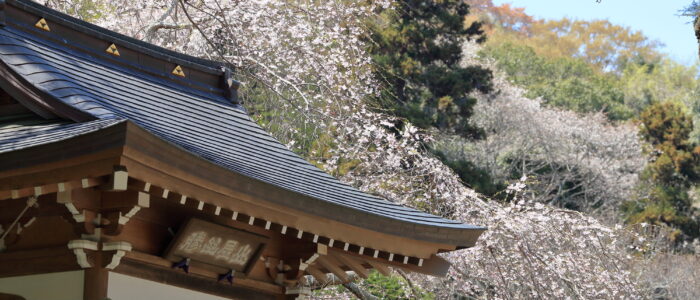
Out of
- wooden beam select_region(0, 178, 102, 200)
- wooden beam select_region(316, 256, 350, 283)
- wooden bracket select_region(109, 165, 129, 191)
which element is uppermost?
wooden bracket select_region(109, 165, 129, 191)

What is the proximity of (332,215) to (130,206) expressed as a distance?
3.88ft

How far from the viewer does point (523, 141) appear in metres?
24.9

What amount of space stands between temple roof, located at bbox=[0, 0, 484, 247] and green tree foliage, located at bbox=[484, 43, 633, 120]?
78.1 ft

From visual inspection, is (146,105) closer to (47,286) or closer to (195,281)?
(195,281)

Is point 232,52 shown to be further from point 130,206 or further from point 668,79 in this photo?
point 668,79

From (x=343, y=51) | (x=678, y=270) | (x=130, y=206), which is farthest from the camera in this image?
(x=678, y=270)

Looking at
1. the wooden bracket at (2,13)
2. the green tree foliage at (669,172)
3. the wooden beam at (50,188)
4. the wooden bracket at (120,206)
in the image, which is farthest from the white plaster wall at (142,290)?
the green tree foliage at (669,172)

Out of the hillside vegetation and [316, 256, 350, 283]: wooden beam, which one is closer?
[316, 256, 350, 283]: wooden beam

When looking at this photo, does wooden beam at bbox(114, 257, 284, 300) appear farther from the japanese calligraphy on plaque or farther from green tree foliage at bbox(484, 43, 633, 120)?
green tree foliage at bbox(484, 43, 633, 120)

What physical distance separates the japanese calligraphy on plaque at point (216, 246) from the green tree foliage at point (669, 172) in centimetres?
1913

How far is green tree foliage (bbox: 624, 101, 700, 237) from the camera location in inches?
896

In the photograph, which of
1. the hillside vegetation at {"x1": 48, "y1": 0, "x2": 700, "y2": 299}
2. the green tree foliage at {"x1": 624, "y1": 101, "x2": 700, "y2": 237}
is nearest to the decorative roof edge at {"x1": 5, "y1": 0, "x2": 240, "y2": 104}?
the hillside vegetation at {"x1": 48, "y1": 0, "x2": 700, "y2": 299}

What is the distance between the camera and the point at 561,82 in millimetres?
31484

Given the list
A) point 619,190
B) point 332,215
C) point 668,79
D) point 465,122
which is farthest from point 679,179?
point 332,215
